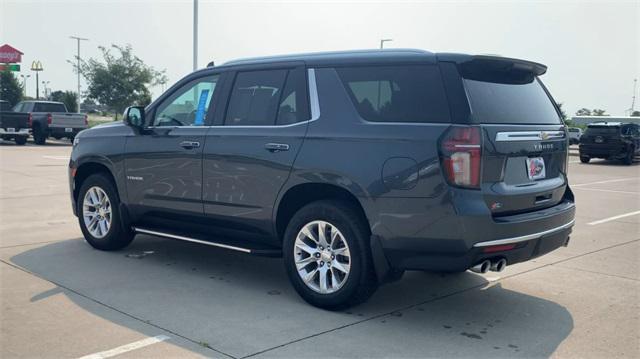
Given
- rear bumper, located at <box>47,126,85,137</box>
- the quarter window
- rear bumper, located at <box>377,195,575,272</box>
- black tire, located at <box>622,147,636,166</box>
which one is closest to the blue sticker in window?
the quarter window

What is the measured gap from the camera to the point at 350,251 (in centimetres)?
464

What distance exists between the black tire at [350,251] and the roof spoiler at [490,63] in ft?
4.35

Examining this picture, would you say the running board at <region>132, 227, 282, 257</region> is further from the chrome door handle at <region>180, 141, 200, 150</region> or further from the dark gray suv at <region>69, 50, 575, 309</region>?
the chrome door handle at <region>180, 141, 200, 150</region>

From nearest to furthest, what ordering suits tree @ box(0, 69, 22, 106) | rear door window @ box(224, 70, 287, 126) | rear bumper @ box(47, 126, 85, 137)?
1. rear door window @ box(224, 70, 287, 126)
2. rear bumper @ box(47, 126, 85, 137)
3. tree @ box(0, 69, 22, 106)

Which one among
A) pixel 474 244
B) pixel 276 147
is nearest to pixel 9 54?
pixel 276 147

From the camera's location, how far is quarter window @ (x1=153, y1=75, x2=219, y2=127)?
588 cm

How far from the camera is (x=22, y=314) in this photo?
458 centimetres

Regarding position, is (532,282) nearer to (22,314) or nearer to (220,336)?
(220,336)

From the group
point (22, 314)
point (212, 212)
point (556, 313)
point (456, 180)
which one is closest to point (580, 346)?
point (556, 313)

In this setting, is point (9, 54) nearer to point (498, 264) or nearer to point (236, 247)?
Answer: point (236, 247)

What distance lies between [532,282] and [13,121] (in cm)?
2414

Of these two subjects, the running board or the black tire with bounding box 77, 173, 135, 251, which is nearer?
the running board

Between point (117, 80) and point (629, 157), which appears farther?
point (117, 80)

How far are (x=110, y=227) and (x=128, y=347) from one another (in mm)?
2856
